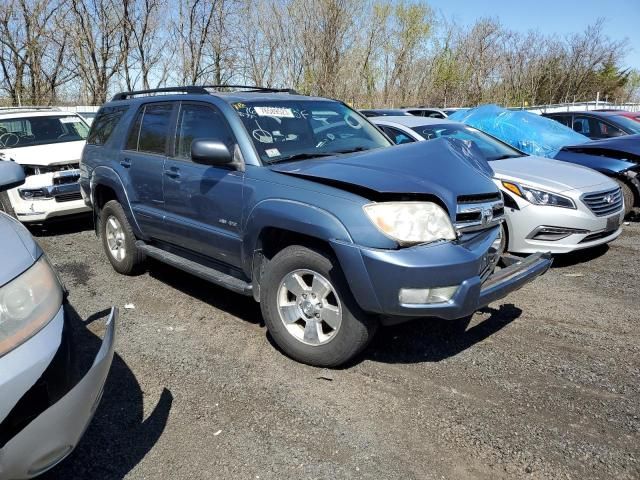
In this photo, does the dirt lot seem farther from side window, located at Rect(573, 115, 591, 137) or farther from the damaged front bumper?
side window, located at Rect(573, 115, 591, 137)

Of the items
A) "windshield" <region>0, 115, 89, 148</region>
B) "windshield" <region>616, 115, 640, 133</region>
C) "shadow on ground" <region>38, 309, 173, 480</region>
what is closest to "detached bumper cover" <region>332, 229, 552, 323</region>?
"shadow on ground" <region>38, 309, 173, 480</region>

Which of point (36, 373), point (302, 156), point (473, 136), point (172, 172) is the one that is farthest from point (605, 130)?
point (36, 373)

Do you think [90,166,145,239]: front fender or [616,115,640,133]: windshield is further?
[616,115,640,133]: windshield

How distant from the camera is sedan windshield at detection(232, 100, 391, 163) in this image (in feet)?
12.8

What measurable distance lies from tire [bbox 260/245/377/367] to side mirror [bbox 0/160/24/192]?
1.57 m

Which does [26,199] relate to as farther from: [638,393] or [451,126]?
[638,393]

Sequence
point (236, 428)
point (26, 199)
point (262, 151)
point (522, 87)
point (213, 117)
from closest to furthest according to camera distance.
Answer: point (236, 428) → point (262, 151) → point (213, 117) → point (26, 199) → point (522, 87)

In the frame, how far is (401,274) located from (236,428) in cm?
126

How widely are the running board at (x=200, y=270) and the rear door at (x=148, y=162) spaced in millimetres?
163

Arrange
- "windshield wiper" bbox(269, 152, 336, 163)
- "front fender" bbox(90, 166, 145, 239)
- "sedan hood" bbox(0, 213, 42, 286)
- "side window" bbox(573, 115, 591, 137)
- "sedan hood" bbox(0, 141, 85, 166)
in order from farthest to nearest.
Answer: "side window" bbox(573, 115, 591, 137) < "sedan hood" bbox(0, 141, 85, 166) < "front fender" bbox(90, 166, 145, 239) < "windshield wiper" bbox(269, 152, 336, 163) < "sedan hood" bbox(0, 213, 42, 286)

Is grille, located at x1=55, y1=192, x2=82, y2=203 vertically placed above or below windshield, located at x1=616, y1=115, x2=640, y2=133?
below

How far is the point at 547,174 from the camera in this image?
5832mm

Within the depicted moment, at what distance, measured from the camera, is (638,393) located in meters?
3.19

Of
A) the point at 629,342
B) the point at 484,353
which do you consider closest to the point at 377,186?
the point at 484,353
